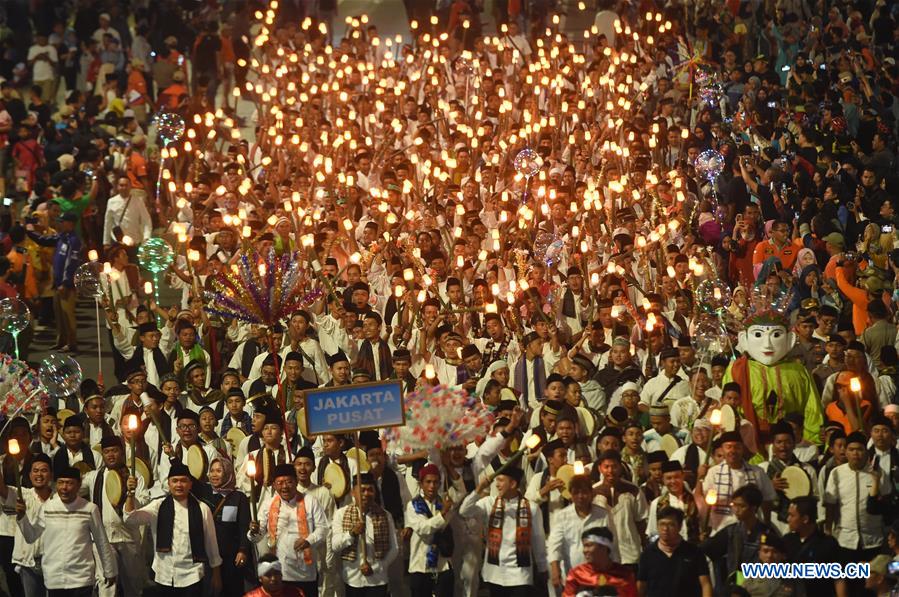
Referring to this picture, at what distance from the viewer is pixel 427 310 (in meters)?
17.0

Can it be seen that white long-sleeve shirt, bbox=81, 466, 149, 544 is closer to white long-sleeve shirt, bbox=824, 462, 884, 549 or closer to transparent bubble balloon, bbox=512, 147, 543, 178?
white long-sleeve shirt, bbox=824, 462, 884, 549

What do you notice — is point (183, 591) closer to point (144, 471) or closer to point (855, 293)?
point (144, 471)

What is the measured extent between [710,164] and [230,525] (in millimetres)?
8641

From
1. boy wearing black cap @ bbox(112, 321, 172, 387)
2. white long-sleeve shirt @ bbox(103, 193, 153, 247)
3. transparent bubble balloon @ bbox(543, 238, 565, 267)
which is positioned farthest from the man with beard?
white long-sleeve shirt @ bbox(103, 193, 153, 247)

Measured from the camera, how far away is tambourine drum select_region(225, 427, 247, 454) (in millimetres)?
15273

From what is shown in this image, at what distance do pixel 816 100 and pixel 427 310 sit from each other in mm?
9110

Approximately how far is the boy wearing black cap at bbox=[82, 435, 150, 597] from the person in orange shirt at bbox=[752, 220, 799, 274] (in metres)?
7.22

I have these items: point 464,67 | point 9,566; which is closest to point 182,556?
point 9,566

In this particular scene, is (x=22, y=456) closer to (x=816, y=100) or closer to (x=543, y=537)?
(x=543, y=537)

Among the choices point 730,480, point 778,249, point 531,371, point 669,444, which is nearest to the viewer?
point 730,480

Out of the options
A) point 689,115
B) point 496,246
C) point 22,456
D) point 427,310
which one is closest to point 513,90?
point 689,115

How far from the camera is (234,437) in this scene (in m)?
15.3

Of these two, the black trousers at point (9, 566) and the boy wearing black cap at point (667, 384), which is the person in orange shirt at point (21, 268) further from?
the boy wearing black cap at point (667, 384)

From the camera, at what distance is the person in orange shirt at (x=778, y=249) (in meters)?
18.7
